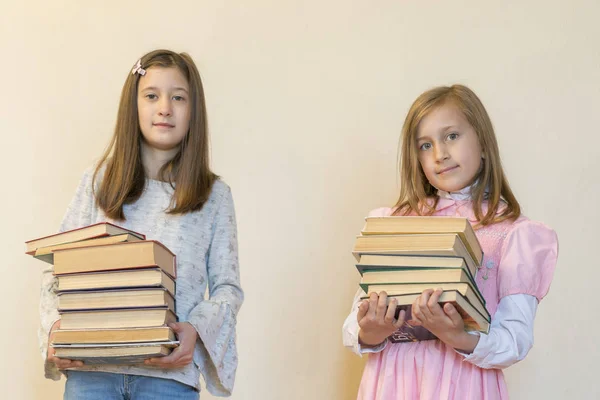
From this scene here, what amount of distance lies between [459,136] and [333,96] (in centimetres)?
72

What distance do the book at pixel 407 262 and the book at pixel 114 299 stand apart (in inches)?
14.8

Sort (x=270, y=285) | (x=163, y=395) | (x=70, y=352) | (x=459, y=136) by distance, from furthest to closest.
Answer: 1. (x=270, y=285)
2. (x=459, y=136)
3. (x=163, y=395)
4. (x=70, y=352)

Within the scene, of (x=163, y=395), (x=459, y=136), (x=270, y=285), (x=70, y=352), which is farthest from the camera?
(x=270, y=285)

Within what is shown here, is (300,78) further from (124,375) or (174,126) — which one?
(124,375)

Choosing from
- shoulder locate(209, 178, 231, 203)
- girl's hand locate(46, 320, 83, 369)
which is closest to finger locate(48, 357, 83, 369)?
girl's hand locate(46, 320, 83, 369)

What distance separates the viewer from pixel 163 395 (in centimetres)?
174

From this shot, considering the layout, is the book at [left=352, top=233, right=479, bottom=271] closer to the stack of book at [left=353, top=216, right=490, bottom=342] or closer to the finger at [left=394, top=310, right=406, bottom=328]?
the stack of book at [left=353, top=216, right=490, bottom=342]

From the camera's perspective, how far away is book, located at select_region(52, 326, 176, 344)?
1589 millimetres

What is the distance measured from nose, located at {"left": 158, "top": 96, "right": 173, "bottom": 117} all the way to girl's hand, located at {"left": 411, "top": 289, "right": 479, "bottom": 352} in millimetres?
716

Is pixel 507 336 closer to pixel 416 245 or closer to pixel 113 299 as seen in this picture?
pixel 416 245

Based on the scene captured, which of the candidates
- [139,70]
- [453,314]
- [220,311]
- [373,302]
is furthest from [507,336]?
[139,70]

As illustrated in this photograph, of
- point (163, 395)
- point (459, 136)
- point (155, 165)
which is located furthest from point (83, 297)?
point (459, 136)

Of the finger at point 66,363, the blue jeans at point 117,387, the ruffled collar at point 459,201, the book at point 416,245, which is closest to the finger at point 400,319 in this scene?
the book at point 416,245

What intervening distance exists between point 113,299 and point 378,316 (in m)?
0.50
